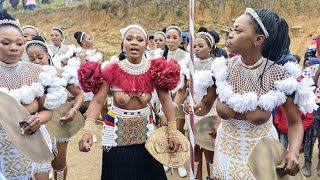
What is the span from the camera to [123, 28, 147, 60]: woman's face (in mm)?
3621

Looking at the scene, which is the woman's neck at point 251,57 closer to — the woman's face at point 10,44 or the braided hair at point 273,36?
the braided hair at point 273,36

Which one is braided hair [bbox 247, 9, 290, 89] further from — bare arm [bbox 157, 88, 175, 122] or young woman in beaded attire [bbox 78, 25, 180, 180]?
bare arm [bbox 157, 88, 175, 122]

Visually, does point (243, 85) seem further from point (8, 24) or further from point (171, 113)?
point (8, 24)

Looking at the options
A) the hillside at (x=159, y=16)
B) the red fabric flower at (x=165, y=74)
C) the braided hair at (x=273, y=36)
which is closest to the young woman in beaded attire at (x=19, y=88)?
the red fabric flower at (x=165, y=74)

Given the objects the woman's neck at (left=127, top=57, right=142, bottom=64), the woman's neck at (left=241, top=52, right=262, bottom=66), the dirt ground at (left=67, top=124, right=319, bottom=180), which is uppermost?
the woman's neck at (left=241, top=52, right=262, bottom=66)

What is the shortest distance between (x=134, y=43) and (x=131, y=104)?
0.59m

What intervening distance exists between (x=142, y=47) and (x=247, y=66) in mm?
1094

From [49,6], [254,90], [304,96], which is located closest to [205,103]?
[254,90]

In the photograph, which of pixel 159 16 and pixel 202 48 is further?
pixel 159 16

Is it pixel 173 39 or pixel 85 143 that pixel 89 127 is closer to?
pixel 85 143

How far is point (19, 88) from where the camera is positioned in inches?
128

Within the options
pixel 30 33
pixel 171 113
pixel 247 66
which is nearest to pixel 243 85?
pixel 247 66

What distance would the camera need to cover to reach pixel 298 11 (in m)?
18.1

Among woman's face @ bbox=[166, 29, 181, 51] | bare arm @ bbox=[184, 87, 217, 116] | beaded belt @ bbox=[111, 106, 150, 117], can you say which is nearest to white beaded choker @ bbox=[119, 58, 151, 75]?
beaded belt @ bbox=[111, 106, 150, 117]
